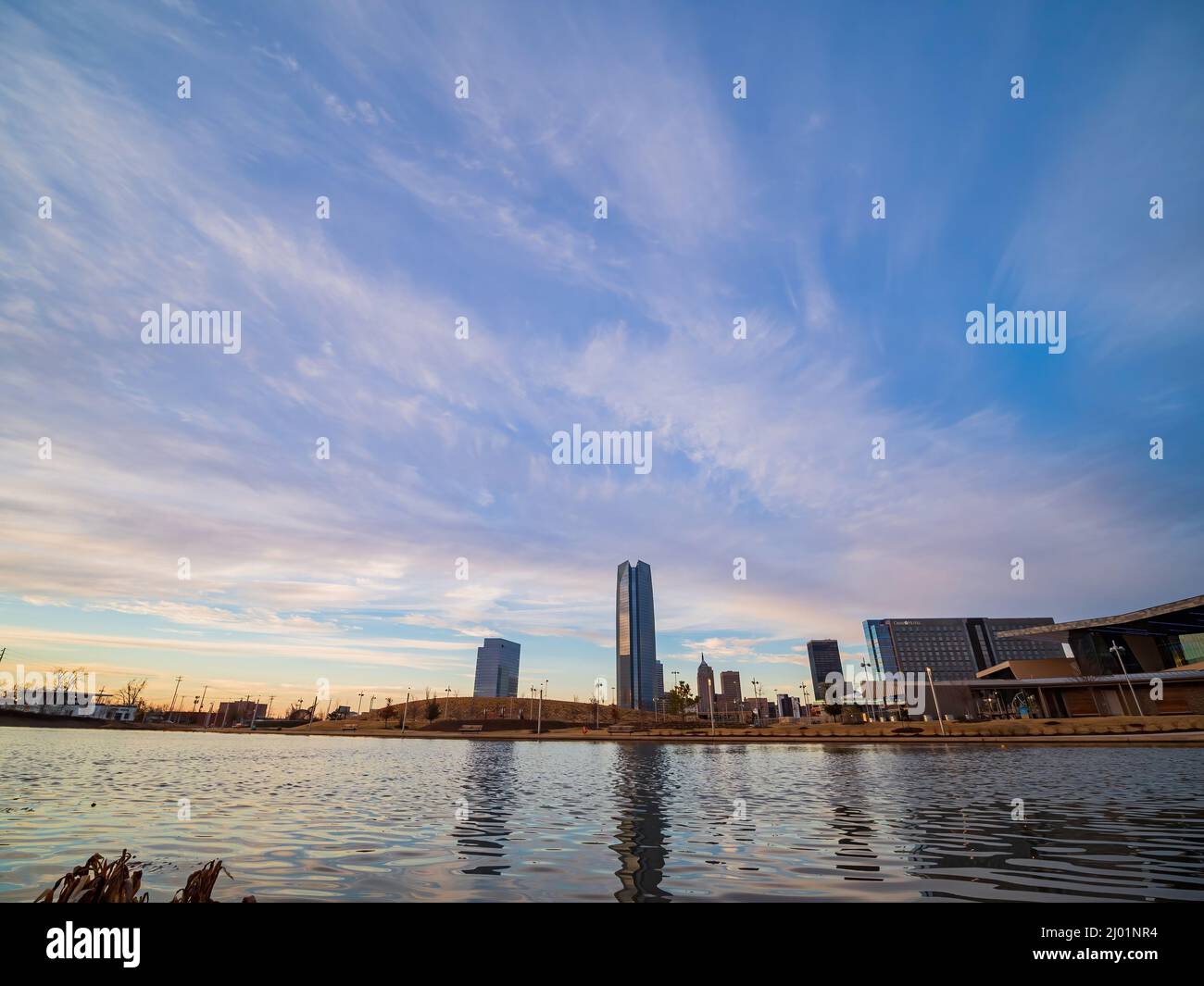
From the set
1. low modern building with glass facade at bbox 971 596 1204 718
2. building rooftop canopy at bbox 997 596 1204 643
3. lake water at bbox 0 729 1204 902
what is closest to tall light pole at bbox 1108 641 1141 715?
low modern building with glass facade at bbox 971 596 1204 718

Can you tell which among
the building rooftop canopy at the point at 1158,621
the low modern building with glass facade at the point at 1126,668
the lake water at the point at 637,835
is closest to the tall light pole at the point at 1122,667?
the low modern building with glass facade at the point at 1126,668

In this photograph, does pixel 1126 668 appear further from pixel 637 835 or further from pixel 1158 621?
pixel 637 835

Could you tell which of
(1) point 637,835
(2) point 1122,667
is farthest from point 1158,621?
(1) point 637,835

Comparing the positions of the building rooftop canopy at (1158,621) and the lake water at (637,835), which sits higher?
the building rooftop canopy at (1158,621)

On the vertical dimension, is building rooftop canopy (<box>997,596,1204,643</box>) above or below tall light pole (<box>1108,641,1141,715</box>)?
above

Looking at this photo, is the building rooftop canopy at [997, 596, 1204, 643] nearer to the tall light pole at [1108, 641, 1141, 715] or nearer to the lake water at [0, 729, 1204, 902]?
the tall light pole at [1108, 641, 1141, 715]

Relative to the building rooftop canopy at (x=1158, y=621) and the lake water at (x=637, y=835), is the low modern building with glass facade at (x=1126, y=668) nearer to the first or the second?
the building rooftop canopy at (x=1158, y=621)

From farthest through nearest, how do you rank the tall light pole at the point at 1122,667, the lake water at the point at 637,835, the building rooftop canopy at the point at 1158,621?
the tall light pole at the point at 1122,667 → the building rooftop canopy at the point at 1158,621 → the lake water at the point at 637,835
